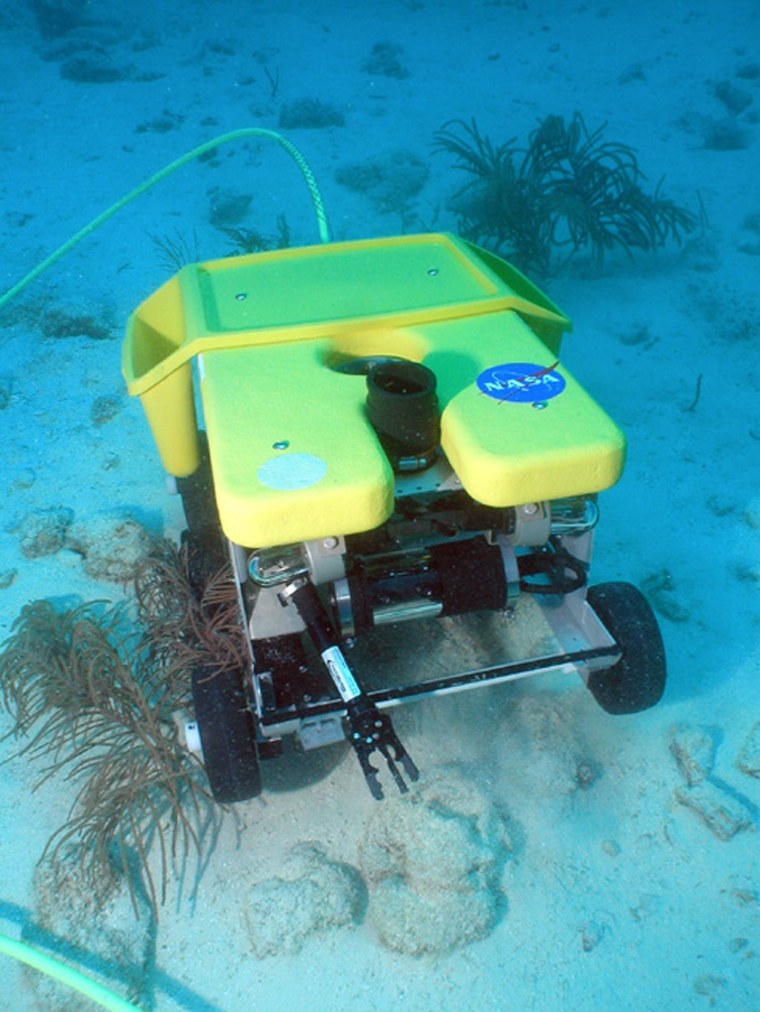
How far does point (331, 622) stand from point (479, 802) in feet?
2.64

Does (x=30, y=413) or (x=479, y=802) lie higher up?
(x=30, y=413)

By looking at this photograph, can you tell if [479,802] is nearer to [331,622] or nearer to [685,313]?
[331,622]

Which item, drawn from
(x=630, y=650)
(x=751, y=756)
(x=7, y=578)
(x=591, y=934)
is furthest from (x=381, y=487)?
(x=7, y=578)

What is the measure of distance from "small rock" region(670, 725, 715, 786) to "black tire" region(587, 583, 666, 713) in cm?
30

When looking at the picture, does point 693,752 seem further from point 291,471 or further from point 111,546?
point 111,546

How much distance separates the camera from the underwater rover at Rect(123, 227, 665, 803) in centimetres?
183

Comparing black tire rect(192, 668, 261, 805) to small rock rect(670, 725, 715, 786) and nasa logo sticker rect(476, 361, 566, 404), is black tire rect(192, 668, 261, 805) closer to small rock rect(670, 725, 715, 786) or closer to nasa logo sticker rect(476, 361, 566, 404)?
nasa logo sticker rect(476, 361, 566, 404)

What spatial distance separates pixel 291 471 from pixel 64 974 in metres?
1.57

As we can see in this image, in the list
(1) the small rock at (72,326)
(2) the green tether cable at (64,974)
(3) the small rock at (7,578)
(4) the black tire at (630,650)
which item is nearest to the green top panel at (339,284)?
(4) the black tire at (630,650)

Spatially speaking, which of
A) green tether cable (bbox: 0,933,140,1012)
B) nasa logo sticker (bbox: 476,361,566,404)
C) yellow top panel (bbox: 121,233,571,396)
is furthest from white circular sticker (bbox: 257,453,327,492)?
green tether cable (bbox: 0,933,140,1012)

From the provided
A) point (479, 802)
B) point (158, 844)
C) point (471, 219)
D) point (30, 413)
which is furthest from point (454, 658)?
point (471, 219)

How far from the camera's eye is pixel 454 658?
2932 mm

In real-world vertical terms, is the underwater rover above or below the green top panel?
below

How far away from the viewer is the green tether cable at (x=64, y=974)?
1969 mm
